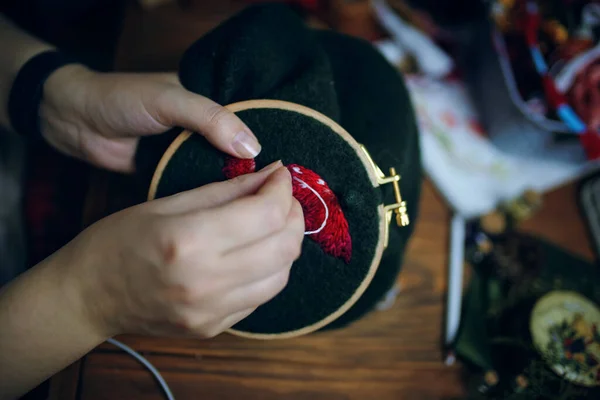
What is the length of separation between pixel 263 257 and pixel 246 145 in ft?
0.50

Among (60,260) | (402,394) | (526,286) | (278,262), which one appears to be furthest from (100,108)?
(526,286)

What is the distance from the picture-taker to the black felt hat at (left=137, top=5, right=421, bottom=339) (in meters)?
0.51

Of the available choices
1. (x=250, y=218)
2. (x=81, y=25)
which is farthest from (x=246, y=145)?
(x=81, y=25)

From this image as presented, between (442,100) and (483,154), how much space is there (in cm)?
16

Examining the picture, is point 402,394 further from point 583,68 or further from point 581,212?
point 583,68

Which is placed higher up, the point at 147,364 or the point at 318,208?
the point at 318,208

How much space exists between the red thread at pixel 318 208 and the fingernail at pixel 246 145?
14 millimetres

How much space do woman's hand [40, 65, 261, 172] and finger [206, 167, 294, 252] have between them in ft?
0.36

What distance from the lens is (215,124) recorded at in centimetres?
50

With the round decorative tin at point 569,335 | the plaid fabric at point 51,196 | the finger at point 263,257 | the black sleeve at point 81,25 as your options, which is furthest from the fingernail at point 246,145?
the black sleeve at point 81,25

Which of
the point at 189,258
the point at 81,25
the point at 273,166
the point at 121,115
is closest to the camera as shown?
the point at 189,258

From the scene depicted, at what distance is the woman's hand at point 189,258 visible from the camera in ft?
1.28

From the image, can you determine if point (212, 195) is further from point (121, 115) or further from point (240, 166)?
point (121, 115)

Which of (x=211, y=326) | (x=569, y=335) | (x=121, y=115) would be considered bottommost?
(x=569, y=335)
